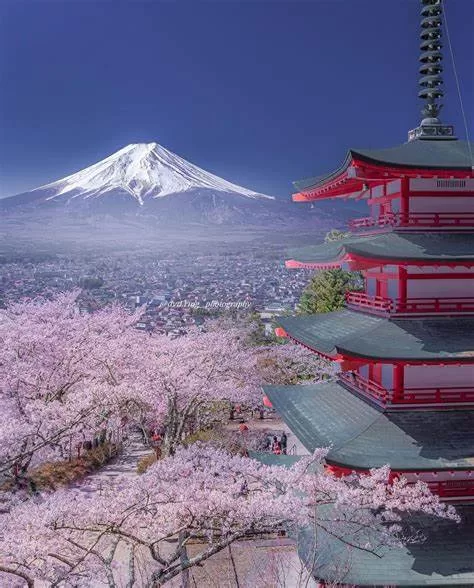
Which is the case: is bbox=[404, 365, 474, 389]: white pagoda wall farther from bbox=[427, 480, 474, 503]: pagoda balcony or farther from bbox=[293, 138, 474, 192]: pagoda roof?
bbox=[293, 138, 474, 192]: pagoda roof

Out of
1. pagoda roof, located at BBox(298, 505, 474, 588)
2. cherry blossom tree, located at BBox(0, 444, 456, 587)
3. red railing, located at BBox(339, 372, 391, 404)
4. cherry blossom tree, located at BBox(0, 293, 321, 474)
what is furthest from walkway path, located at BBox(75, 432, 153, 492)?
pagoda roof, located at BBox(298, 505, 474, 588)

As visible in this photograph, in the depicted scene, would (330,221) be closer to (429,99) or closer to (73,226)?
(73,226)

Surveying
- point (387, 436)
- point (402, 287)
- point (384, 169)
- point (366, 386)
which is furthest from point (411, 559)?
point (384, 169)

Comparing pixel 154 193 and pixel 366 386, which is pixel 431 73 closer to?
pixel 366 386

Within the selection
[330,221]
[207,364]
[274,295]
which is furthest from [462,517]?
[330,221]

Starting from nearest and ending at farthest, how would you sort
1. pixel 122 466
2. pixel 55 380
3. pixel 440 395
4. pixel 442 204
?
pixel 440 395
pixel 442 204
pixel 55 380
pixel 122 466

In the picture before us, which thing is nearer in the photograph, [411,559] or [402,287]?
[411,559]
